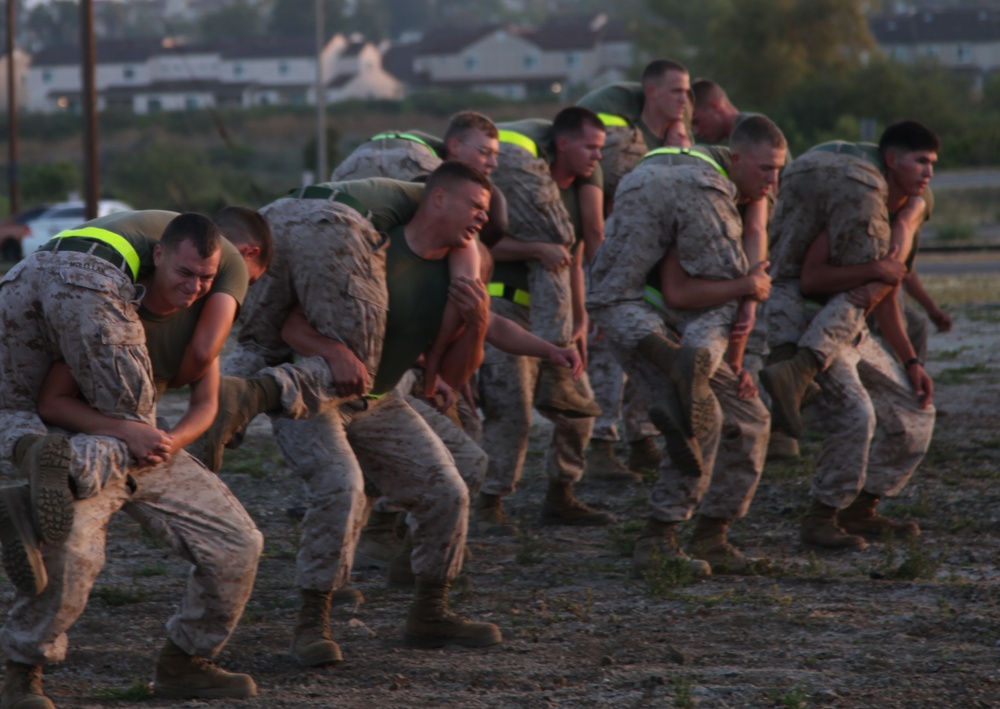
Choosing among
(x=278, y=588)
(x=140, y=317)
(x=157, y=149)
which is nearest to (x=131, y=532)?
(x=278, y=588)

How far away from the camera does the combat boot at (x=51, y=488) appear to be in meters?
4.67

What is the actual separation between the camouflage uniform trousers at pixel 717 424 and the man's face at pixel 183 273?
8.13ft

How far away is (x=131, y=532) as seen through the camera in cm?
802

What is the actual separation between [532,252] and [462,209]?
239 centimetres

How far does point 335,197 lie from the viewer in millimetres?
5953

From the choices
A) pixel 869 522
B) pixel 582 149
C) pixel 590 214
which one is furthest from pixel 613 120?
pixel 869 522

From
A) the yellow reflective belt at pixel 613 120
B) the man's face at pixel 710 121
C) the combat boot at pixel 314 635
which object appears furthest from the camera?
the man's face at pixel 710 121

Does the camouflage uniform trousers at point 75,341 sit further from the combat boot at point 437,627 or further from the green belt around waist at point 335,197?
the combat boot at point 437,627

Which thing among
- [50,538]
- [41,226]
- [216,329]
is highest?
[216,329]

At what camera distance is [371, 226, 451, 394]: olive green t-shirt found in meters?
6.00

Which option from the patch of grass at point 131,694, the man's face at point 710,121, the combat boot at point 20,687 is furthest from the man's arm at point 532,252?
the combat boot at point 20,687

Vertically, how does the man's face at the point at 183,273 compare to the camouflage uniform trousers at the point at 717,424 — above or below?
above

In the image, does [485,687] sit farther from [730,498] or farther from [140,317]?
[730,498]

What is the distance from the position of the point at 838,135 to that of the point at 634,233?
42.0m
